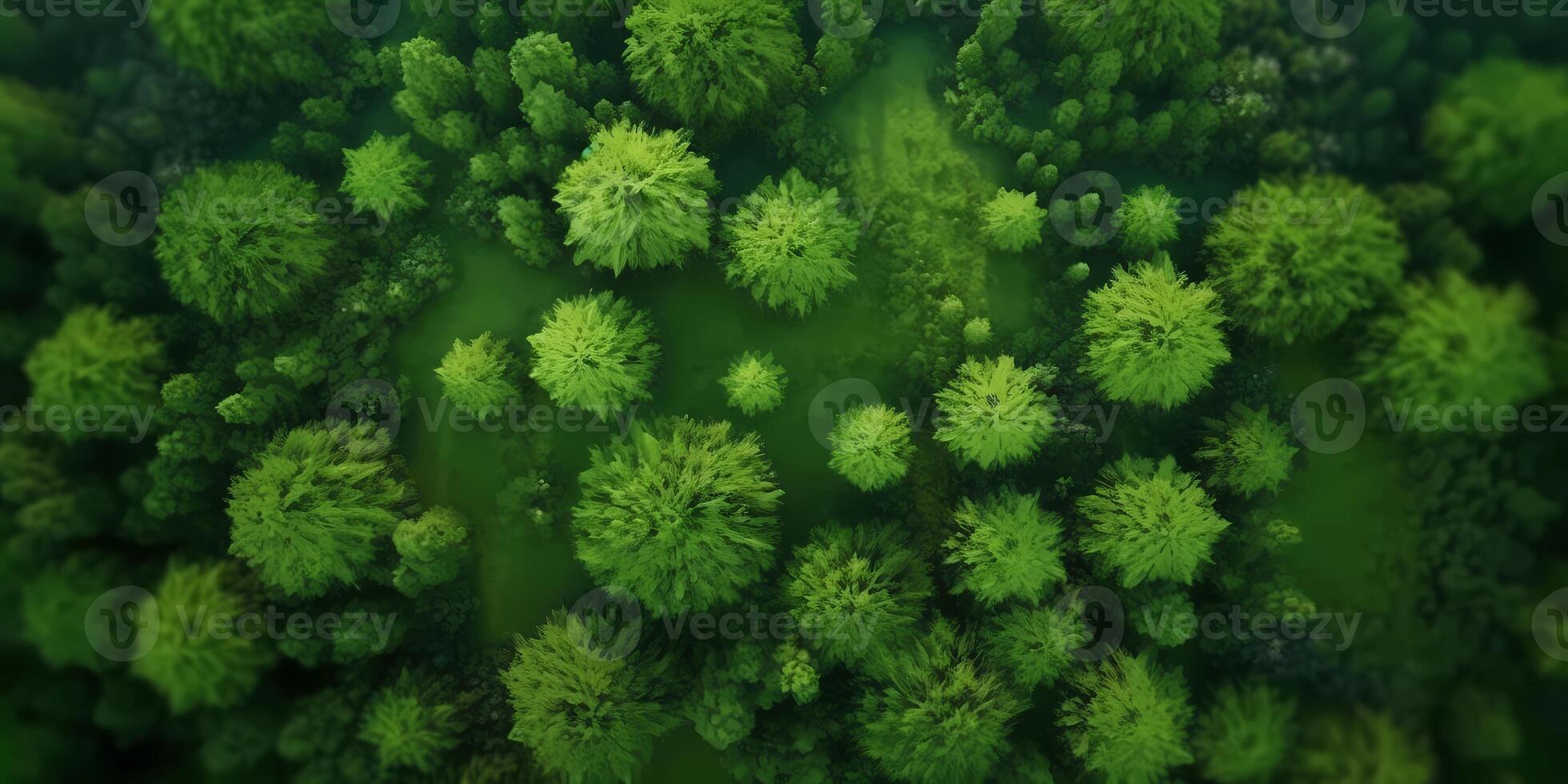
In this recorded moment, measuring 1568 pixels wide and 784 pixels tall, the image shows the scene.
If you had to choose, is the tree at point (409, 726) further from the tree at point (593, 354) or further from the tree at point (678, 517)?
the tree at point (593, 354)

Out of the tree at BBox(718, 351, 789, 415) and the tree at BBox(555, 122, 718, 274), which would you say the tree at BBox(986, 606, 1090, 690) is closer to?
the tree at BBox(718, 351, 789, 415)

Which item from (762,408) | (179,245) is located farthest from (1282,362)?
(179,245)

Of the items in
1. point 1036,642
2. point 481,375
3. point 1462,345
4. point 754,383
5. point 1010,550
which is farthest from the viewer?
point 754,383

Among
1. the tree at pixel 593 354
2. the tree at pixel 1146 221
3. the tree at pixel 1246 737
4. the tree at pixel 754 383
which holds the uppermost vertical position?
the tree at pixel 1146 221

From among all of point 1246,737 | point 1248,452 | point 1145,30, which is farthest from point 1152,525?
point 1145,30

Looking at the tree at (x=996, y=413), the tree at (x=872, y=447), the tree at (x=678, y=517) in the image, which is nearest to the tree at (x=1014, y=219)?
the tree at (x=996, y=413)

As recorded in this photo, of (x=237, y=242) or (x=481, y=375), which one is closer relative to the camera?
(x=237, y=242)

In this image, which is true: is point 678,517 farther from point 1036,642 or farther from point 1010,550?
point 1036,642
